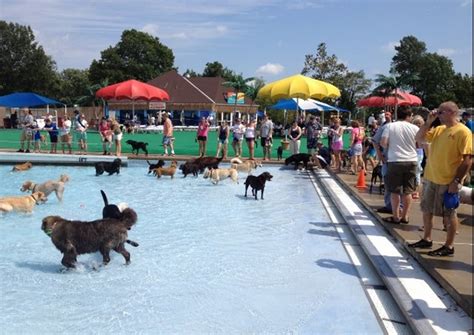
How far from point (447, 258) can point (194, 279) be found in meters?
2.86

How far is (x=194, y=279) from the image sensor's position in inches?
219

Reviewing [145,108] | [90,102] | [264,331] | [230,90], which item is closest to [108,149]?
[264,331]

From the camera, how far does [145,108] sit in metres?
50.8

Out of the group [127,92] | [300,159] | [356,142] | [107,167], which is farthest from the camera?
[127,92]

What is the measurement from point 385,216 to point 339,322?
3787 millimetres

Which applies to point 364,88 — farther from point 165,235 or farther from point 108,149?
point 165,235

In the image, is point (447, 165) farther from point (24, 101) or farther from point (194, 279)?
point (24, 101)

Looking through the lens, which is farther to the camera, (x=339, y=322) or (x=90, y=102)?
(x=90, y=102)

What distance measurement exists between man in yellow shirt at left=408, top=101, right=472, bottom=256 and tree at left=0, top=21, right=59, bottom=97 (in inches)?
2670

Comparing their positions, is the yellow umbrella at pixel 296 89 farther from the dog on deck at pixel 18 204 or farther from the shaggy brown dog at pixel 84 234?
the shaggy brown dog at pixel 84 234

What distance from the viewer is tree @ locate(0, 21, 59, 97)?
64812 mm

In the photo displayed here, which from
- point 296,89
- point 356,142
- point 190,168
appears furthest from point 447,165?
point 296,89

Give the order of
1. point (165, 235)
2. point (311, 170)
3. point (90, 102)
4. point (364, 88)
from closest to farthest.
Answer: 1. point (165, 235)
2. point (311, 170)
3. point (364, 88)
4. point (90, 102)

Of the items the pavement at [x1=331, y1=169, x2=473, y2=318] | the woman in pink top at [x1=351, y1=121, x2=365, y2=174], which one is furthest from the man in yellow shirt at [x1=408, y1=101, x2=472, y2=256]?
the woman in pink top at [x1=351, y1=121, x2=365, y2=174]
